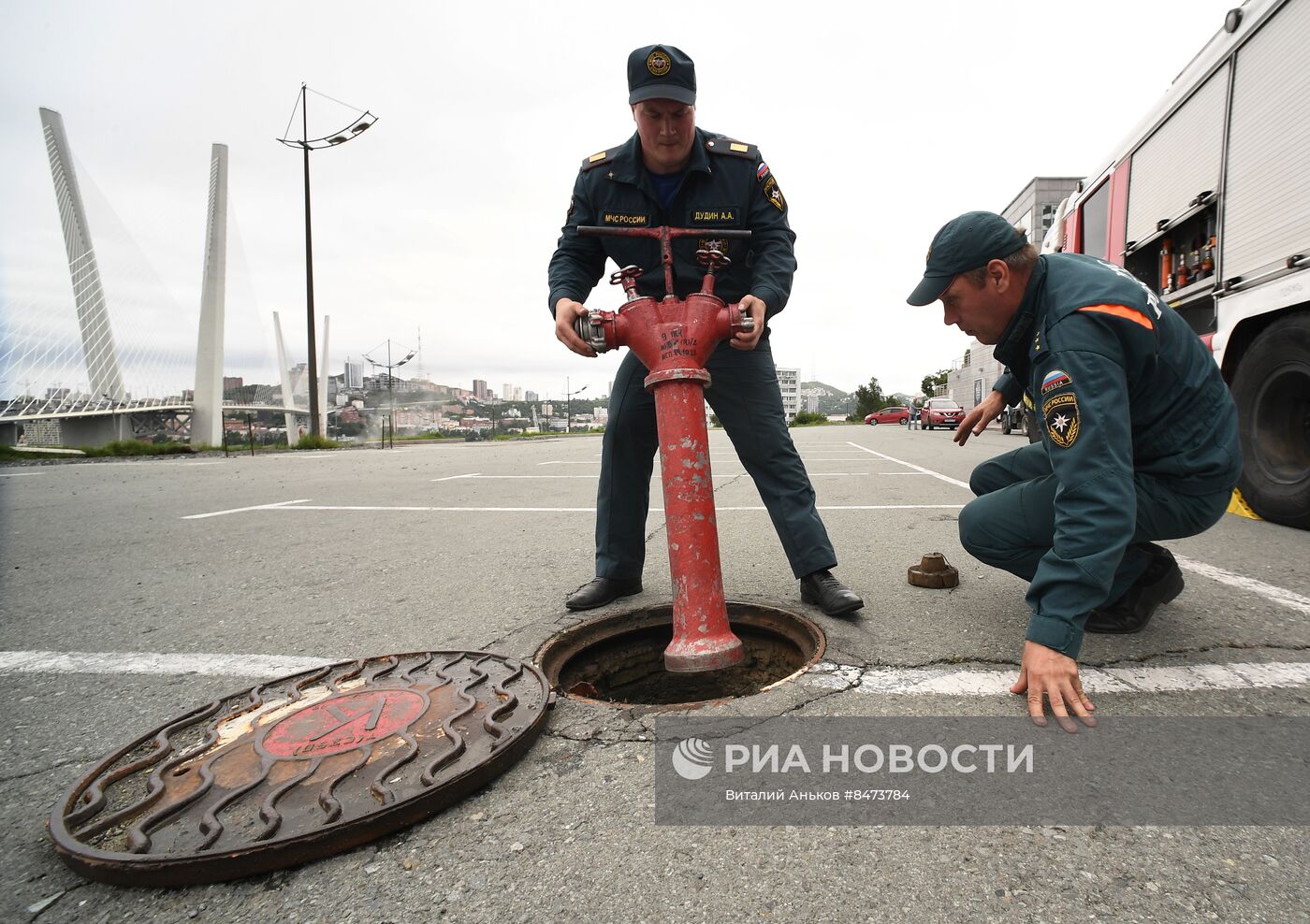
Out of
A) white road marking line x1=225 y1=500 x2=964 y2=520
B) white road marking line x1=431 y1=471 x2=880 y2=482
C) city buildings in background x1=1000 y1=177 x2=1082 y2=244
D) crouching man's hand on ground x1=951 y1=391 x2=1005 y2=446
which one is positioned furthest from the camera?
city buildings in background x1=1000 y1=177 x2=1082 y2=244

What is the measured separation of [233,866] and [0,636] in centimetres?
222

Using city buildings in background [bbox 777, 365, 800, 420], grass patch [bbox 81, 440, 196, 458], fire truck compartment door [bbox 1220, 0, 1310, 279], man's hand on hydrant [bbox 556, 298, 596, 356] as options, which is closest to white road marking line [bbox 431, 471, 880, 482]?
fire truck compartment door [bbox 1220, 0, 1310, 279]

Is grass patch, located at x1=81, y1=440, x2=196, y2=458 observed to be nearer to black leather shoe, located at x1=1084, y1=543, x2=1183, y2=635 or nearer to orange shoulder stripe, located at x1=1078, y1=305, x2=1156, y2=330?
black leather shoe, located at x1=1084, y1=543, x2=1183, y2=635

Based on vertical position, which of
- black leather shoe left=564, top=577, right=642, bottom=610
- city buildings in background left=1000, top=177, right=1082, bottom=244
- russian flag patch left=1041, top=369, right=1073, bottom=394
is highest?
city buildings in background left=1000, top=177, right=1082, bottom=244

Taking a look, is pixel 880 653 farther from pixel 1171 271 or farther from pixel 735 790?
pixel 1171 271

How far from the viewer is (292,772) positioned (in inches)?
53.4

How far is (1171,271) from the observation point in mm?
5266

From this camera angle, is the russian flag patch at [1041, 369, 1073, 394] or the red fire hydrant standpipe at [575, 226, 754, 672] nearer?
the russian flag patch at [1041, 369, 1073, 394]

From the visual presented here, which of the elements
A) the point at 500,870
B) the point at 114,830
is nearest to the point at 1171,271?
the point at 500,870

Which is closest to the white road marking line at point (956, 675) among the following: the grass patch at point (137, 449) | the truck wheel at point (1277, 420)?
the truck wheel at point (1277, 420)

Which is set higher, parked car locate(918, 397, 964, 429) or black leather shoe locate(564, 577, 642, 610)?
parked car locate(918, 397, 964, 429)

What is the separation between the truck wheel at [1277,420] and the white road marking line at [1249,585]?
4.54 feet

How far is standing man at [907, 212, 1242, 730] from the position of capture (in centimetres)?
152

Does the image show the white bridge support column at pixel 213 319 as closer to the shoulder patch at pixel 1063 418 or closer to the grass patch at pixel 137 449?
the grass patch at pixel 137 449
